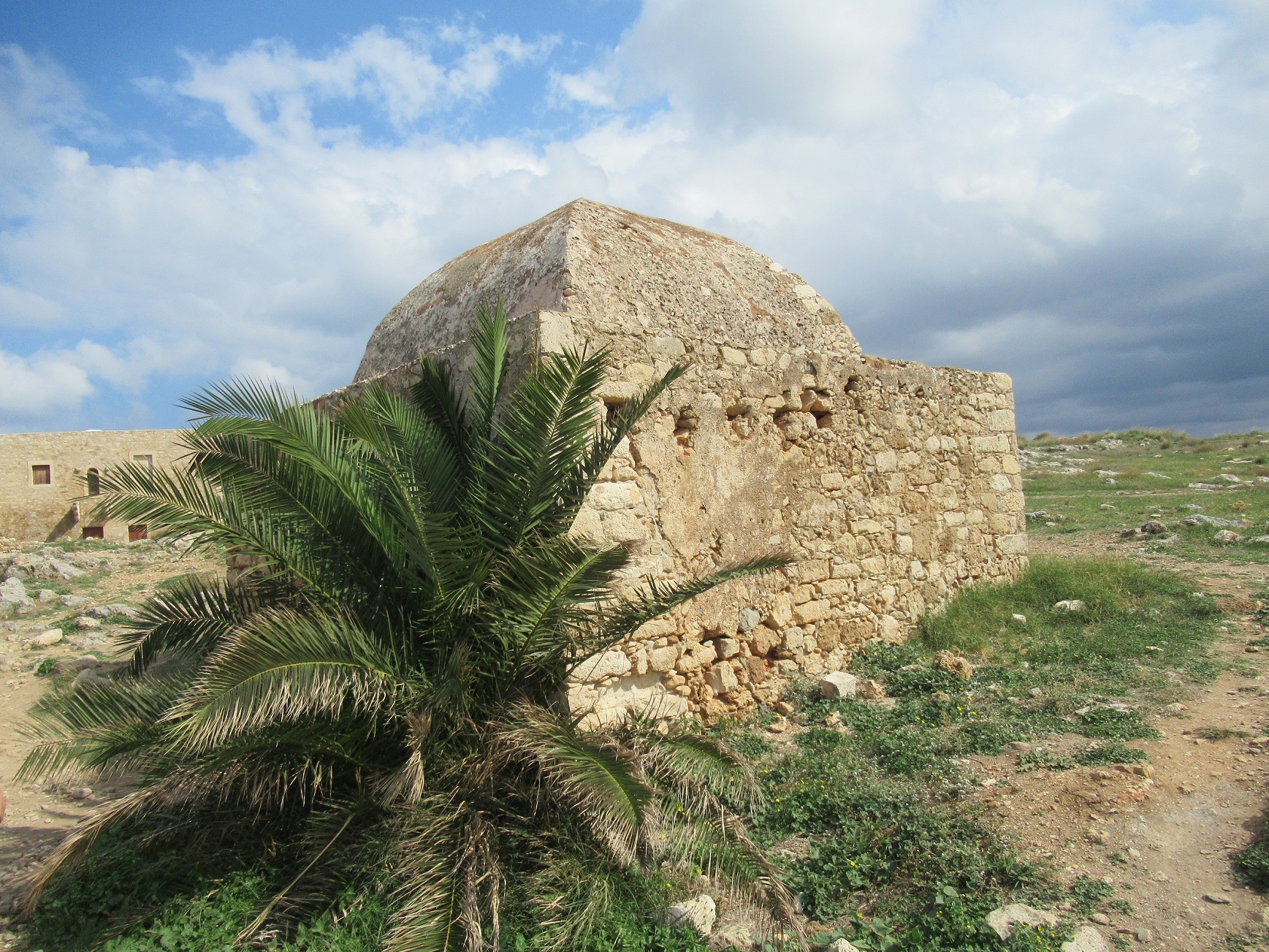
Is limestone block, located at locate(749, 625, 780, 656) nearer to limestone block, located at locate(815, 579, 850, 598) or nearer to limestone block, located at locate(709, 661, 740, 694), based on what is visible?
limestone block, located at locate(709, 661, 740, 694)

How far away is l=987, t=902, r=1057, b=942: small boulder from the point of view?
287 cm

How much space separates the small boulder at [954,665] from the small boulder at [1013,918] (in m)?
2.56

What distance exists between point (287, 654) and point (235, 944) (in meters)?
1.18

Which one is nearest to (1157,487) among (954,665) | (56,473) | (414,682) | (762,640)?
(954,665)

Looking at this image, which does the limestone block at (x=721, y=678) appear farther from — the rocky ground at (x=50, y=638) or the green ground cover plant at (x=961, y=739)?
the rocky ground at (x=50, y=638)

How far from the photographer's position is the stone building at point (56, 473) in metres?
20.9

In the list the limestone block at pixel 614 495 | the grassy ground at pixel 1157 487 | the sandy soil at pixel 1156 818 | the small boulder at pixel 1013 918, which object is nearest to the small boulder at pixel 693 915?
the small boulder at pixel 1013 918

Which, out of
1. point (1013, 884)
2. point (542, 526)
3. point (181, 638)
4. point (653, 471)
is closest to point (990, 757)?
point (1013, 884)

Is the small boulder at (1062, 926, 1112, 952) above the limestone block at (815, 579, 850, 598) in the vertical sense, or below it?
below

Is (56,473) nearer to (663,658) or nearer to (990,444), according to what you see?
(663,658)

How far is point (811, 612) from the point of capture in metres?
5.57

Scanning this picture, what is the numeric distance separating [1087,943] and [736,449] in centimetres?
311

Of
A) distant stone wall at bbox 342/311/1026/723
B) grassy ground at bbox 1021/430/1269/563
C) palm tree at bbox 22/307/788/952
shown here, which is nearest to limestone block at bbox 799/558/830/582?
distant stone wall at bbox 342/311/1026/723

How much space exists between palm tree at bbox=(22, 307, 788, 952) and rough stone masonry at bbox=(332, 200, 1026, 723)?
0.55 meters
